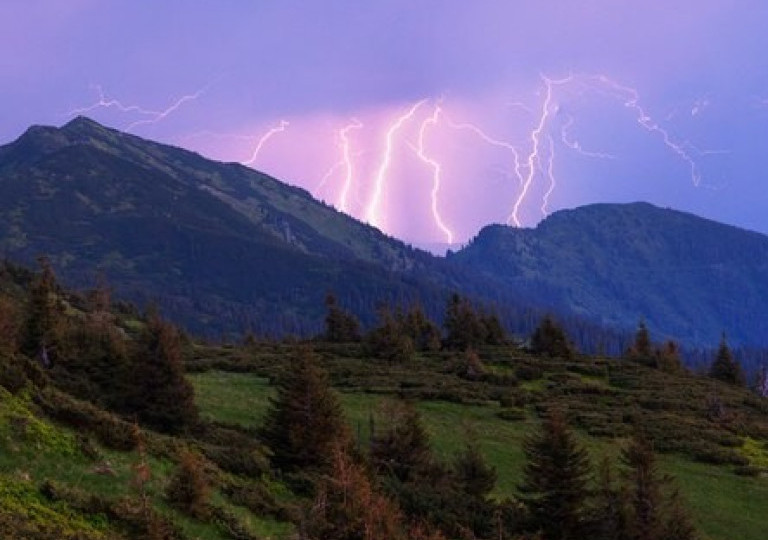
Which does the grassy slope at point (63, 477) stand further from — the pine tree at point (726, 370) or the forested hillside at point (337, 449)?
the pine tree at point (726, 370)

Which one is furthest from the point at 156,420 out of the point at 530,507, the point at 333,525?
the point at 333,525

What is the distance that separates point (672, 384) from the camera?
57.9 meters

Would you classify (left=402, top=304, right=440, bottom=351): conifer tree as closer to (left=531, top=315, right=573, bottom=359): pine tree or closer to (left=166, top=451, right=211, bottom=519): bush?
(left=531, top=315, right=573, bottom=359): pine tree

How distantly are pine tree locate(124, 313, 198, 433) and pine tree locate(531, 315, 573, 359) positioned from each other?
46828mm

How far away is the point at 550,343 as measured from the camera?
68938 mm

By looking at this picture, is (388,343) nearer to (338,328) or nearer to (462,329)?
(462,329)

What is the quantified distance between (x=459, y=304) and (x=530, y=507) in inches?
2045

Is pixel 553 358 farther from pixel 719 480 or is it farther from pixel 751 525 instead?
pixel 751 525

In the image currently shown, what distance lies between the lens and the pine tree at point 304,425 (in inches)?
907

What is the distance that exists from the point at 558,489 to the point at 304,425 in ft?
24.5

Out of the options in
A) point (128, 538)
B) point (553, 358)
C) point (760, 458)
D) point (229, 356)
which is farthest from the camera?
point (553, 358)

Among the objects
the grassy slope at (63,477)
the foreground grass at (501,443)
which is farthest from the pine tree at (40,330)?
the grassy slope at (63,477)

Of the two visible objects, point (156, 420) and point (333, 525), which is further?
point (156, 420)

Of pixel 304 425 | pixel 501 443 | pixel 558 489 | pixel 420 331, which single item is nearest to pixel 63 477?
pixel 304 425
